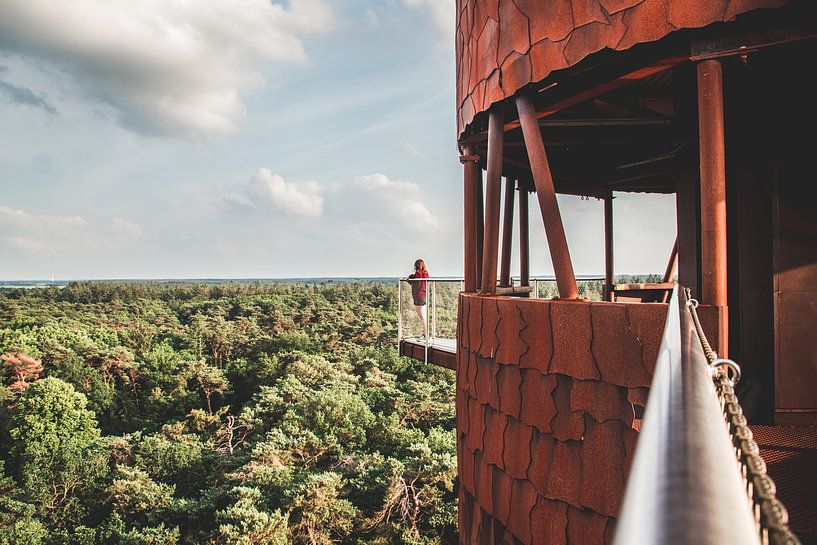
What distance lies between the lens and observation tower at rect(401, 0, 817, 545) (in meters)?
2.99

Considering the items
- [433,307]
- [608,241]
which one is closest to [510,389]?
[433,307]

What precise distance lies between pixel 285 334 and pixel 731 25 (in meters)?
31.8

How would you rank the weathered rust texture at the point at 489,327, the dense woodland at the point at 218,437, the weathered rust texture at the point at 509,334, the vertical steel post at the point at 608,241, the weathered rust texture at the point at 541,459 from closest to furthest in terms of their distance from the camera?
the weathered rust texture at the point at 541,459 → the weathered rust texture at the point at 509,334 → the weathered rust texture at the point at 489,327 → the vertical steel post at the point at 608,241 → the dense woodland at the point at 218,437

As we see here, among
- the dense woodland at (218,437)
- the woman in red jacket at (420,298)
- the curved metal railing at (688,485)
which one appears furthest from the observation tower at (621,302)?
the dense woodland at (218,437)

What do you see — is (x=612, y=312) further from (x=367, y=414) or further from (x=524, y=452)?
(x=367, y=414)

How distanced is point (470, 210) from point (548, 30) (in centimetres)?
214

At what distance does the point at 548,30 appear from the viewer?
3688mm

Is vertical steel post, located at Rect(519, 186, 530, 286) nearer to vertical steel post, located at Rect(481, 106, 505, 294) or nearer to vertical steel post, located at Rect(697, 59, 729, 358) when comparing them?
vertical steel post, located at Rect(481, 106, 505, 294)

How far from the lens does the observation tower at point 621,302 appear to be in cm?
299

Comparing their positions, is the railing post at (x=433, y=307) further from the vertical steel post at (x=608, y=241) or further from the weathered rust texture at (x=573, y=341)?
the weathered rust texture at (x=573, y=341)

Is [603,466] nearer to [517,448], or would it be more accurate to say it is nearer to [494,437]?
[517,448]

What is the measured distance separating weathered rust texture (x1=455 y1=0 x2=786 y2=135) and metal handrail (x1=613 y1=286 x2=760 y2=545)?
127 inches

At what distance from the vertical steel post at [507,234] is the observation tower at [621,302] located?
1.90 meters

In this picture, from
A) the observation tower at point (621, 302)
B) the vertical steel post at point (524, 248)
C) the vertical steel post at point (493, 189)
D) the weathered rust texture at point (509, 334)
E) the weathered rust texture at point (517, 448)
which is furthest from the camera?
the vertical steel post at point (524, 248)
